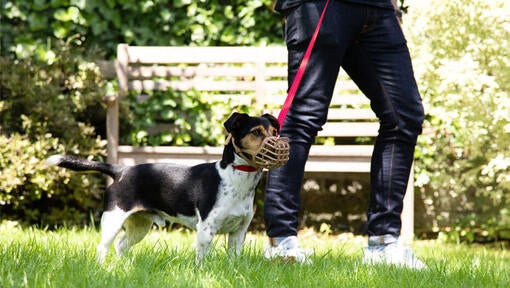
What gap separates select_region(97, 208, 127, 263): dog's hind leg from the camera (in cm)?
354

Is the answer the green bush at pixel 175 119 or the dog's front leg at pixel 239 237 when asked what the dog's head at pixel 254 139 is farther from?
the green bush at pixel 175 119

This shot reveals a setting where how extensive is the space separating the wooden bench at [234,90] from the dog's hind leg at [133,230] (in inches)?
75.9

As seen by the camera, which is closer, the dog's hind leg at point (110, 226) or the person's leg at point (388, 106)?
the person's leg at point (388, 106)

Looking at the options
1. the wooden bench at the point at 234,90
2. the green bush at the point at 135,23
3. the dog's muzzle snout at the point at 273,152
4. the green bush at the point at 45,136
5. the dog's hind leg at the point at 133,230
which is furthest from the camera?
the green bush at the point at 135,23

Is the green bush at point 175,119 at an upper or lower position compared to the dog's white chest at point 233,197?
upper

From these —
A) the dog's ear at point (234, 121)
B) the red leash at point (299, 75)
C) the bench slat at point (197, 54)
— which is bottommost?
the dog's ear at point (234, 121)

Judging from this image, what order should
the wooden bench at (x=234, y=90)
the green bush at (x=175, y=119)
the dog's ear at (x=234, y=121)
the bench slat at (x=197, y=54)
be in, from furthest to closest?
1. the green bush at (x=175, y=119)
2. the bench slat at (x=197, y=54)
3. the wooden bench at (x=234, y=90)
4. the dog's ear at (x=234, y=121)

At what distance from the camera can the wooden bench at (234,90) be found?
565 cm

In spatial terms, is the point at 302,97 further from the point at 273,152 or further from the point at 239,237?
the point at 239,237

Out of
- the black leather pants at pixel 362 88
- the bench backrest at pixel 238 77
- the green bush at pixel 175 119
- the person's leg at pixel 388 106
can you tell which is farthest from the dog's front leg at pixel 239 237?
the green bush at pixel 175 119

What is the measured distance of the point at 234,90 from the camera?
6023 mm

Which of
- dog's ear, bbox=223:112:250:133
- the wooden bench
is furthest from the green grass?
the wooden bench

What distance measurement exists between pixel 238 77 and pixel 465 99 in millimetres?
2000

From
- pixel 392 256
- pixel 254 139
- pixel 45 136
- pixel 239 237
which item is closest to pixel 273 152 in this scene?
pixel 254 139
